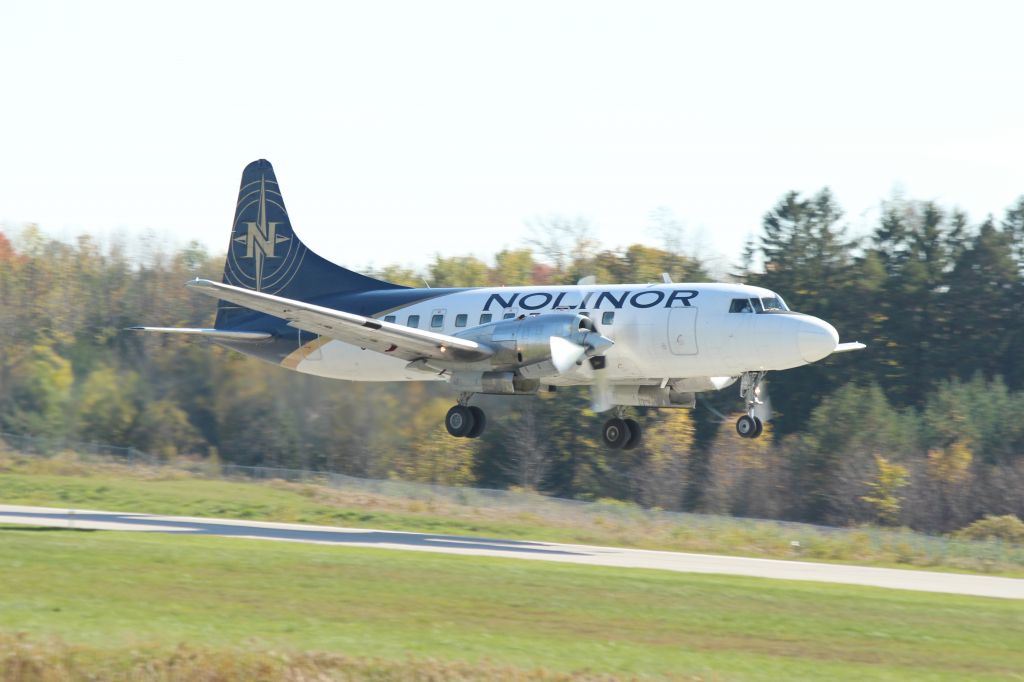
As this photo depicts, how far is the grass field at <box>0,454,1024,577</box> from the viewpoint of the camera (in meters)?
32.4

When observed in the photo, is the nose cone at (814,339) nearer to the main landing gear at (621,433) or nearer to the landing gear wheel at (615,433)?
the main landing gear at (621,433)

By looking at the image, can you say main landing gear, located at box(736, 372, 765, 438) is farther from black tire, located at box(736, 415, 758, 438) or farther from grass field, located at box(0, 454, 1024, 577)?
grass field, located at box(0, 454, 1024, 577)

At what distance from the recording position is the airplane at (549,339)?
2855cm

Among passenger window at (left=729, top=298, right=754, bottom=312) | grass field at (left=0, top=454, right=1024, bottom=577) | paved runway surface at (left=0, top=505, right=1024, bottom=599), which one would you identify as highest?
passenger window at (left=729, top=298, right=754, bottom=312)

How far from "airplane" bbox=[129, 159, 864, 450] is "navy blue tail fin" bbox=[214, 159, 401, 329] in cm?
35

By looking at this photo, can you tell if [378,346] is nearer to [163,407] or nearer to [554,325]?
[554,325]

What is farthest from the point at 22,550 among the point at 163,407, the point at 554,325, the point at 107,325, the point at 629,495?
the point at 629,495

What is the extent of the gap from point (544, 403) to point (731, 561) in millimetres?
30308

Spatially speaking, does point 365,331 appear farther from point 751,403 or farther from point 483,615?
point 483,615

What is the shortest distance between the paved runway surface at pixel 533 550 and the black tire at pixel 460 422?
104 inches

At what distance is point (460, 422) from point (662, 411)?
1167 inches

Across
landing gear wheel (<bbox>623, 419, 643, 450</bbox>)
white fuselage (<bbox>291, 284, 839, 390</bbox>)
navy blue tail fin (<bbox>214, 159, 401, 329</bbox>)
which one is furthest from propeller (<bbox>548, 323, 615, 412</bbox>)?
navy blue tail fin (<bbox>214, 159, 401, 329</bbox>)

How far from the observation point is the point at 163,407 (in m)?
41.4

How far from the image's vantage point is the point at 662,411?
6025 cm
